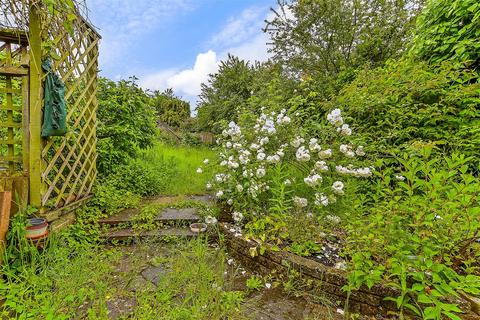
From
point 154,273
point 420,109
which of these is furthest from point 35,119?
point 420,109

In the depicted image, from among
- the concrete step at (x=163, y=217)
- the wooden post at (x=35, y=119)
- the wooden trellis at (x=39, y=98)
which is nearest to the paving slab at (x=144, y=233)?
the concrete step at (x=163, y=217)

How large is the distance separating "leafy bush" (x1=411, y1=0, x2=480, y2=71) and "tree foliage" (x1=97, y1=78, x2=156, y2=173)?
424cm

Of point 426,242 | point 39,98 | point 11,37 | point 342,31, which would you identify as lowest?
point 426,242

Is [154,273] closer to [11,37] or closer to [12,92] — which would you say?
[12,92]

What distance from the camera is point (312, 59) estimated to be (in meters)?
6.88

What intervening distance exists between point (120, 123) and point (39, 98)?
1.76 metres

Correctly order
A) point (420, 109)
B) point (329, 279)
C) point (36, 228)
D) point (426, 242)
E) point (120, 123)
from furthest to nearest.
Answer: point (120, 123), point (420, 109), point (36, 228), point (329, 279), point (426, 242)

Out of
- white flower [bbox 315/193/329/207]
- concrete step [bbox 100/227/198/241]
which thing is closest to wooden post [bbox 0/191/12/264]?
concrete step [bbox 100/227/198/241]

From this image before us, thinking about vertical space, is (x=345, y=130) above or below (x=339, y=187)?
above

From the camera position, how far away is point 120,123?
4.03 m

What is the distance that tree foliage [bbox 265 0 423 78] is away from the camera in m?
6.24

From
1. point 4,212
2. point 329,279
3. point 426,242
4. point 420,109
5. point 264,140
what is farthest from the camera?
point 420,109

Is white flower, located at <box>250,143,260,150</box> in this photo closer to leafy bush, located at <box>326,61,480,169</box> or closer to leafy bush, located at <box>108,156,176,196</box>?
leafy bush, located at <box>326,61,480,169</box>

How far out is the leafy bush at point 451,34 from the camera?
110 inches
